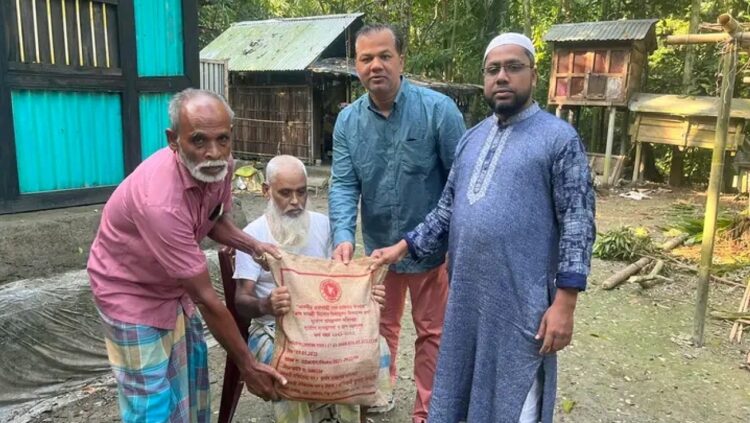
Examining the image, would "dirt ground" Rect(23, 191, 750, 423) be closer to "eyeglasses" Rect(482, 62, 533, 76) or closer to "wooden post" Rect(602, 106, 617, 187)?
"eyeglasses" Rect(482, 62, 533, 76)

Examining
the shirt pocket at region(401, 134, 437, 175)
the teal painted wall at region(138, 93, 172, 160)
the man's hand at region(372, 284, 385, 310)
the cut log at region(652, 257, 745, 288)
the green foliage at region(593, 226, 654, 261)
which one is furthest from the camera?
the green foliage at region(593, 226, 654, 261)

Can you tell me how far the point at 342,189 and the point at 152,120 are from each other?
2.50 metres

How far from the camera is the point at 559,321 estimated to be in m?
2.09

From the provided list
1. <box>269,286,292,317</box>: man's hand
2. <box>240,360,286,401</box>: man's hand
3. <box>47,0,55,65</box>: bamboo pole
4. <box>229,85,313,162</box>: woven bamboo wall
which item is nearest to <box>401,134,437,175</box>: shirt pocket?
<box>269,286,292,317</box>: man's hand

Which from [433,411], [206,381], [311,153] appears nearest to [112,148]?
[206,381]

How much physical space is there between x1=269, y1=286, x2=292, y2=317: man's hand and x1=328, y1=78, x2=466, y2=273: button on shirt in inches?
23.1

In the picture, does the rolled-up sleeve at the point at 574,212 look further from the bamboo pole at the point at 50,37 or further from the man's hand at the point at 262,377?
the bamboo pole at the point at 50,37

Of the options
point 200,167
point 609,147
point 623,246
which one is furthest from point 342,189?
point 609,147

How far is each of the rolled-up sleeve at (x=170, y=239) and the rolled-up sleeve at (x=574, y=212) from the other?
1.35m

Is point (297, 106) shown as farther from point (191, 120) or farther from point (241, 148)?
point (191, 120)

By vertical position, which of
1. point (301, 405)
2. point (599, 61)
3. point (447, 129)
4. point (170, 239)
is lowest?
point (301, 405)

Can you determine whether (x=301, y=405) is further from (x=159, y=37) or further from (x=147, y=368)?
(x=159, y=37)

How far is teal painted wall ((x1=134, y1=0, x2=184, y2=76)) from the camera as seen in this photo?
4598 mm

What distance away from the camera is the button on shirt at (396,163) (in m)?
2.96
